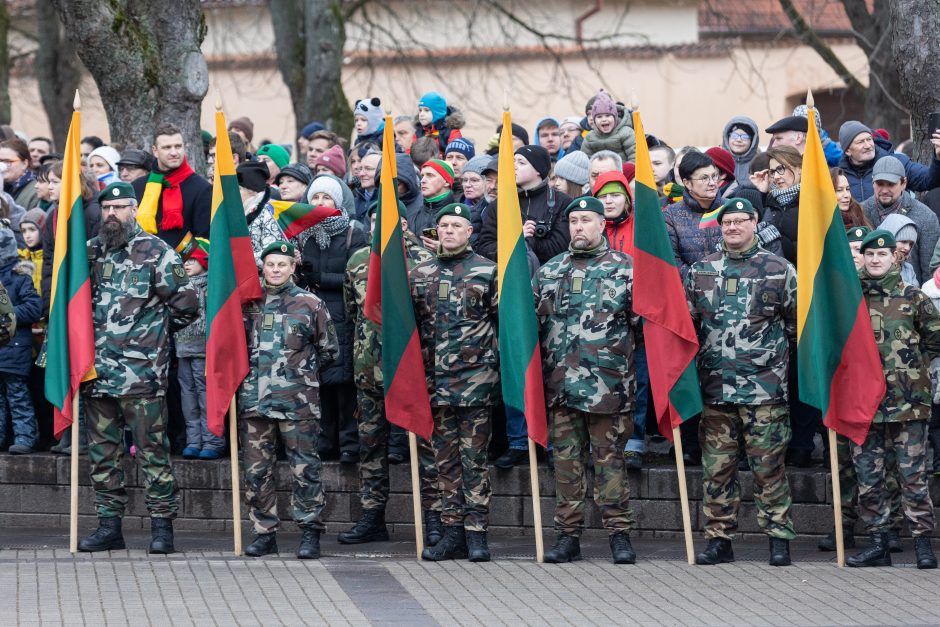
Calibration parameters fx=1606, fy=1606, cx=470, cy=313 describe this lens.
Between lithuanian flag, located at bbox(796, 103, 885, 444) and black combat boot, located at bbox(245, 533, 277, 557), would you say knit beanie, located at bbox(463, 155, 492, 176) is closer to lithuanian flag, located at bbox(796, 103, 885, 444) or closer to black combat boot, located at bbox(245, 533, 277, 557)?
lithuanian flag, located at bbox(796, 103, 885, 444)

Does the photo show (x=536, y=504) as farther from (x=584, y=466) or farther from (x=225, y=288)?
(x=225, y=288)

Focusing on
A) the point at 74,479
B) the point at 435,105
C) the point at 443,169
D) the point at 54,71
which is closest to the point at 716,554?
the point at 443,169

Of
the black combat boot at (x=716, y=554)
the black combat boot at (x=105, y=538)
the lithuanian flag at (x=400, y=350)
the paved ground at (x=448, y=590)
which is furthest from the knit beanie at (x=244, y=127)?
the black combat boot at (x=716, y=554)

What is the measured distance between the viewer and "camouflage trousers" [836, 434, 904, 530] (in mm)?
9125

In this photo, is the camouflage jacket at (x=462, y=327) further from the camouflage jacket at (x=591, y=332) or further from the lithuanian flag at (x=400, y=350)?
the camouflage jacket at (x=591, y=332)

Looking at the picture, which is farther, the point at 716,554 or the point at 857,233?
the point at 857,233

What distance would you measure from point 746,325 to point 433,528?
88.5 inches

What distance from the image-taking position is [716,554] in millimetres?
9125

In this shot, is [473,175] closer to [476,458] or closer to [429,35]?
[476,458]

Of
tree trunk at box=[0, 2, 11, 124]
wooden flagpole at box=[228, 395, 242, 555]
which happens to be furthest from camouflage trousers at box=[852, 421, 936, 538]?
tree trunk at box=[0, 2, 11, 124]

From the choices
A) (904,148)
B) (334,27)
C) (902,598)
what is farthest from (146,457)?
(334,27)

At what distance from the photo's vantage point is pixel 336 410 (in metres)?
10.5

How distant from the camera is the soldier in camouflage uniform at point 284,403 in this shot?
369 inches

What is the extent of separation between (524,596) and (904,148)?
6823mm
